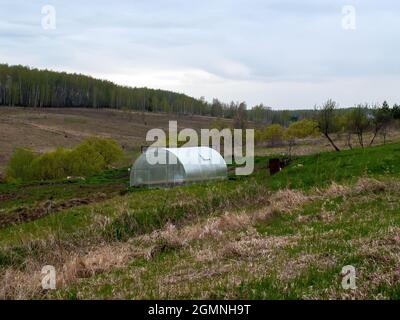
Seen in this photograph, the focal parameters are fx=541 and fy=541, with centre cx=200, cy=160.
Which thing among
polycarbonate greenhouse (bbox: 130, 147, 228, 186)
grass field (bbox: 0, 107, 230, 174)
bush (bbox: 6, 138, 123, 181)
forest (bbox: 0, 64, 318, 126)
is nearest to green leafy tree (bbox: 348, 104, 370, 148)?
polycarbonate greenhouse (bbox: 130, 147, 228, 186)

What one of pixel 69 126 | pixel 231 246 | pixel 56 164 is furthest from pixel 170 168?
pixel 69 126

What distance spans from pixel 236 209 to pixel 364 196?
13.1 ft

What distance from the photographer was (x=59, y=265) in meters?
11.1

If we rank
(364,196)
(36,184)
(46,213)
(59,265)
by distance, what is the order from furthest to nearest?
(36,184) < (46,213) < (364,196) < (59,265)

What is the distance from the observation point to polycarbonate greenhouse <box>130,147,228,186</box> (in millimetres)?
34406

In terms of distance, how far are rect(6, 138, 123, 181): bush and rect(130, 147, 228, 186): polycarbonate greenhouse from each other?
1648 cm

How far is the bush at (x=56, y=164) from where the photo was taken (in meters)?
50.3

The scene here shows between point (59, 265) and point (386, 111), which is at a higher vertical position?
point (386, 111)

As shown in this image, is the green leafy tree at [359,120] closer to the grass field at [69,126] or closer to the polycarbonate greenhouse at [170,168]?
the polycarbonate greenhouse at [170,168]

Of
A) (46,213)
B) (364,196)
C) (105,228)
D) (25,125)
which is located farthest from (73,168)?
(25,125)

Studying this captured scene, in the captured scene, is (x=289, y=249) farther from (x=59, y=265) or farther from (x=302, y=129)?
(x=302, y=129)

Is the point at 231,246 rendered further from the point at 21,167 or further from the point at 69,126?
the point at 69,126

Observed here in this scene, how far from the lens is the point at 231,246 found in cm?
1009

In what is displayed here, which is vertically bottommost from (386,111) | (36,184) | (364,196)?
(36,184)
